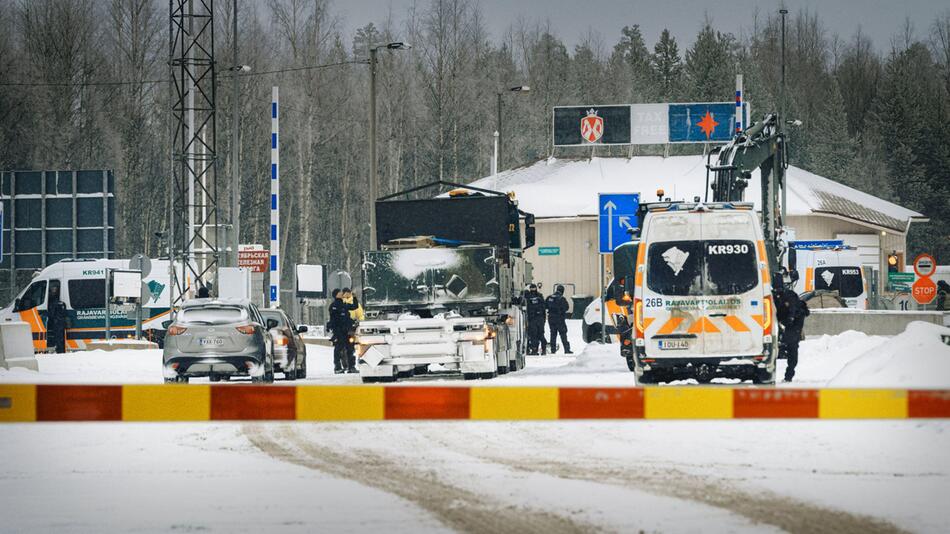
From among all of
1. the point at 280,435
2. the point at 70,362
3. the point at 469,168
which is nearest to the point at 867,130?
the point at 469,168

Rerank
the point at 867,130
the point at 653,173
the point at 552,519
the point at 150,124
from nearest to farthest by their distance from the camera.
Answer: the point at 552,519
the point at 653,173
the point at 150,124
the point at 867,130

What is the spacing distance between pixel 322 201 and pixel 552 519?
8297 cm

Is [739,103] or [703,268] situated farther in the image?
[739,103]

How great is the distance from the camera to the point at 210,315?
81.0 feet

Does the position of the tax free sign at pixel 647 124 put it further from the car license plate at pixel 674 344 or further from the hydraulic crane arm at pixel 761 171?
the car license plate at pixel 674 344

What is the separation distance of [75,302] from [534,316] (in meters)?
13.0

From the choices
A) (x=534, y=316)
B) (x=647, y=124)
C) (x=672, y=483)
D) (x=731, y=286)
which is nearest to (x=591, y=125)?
(x=647, y=124)

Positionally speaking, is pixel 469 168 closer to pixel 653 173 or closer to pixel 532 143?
pixel 532 143

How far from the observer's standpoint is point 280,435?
48.6ft

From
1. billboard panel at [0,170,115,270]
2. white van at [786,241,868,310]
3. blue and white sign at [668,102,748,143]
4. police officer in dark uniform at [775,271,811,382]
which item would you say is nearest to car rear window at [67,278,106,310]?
billboard panel at [0,170,115,270]

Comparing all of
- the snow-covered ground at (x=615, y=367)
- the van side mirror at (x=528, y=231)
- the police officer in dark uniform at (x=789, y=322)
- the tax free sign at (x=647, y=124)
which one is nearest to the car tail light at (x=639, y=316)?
the snow-covered ground at (x=615, y=367)

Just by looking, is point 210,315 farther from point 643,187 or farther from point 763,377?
point 643,187

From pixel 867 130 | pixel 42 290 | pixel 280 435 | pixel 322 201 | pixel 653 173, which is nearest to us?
pixel 280 435

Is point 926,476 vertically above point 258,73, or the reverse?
point 258,73
